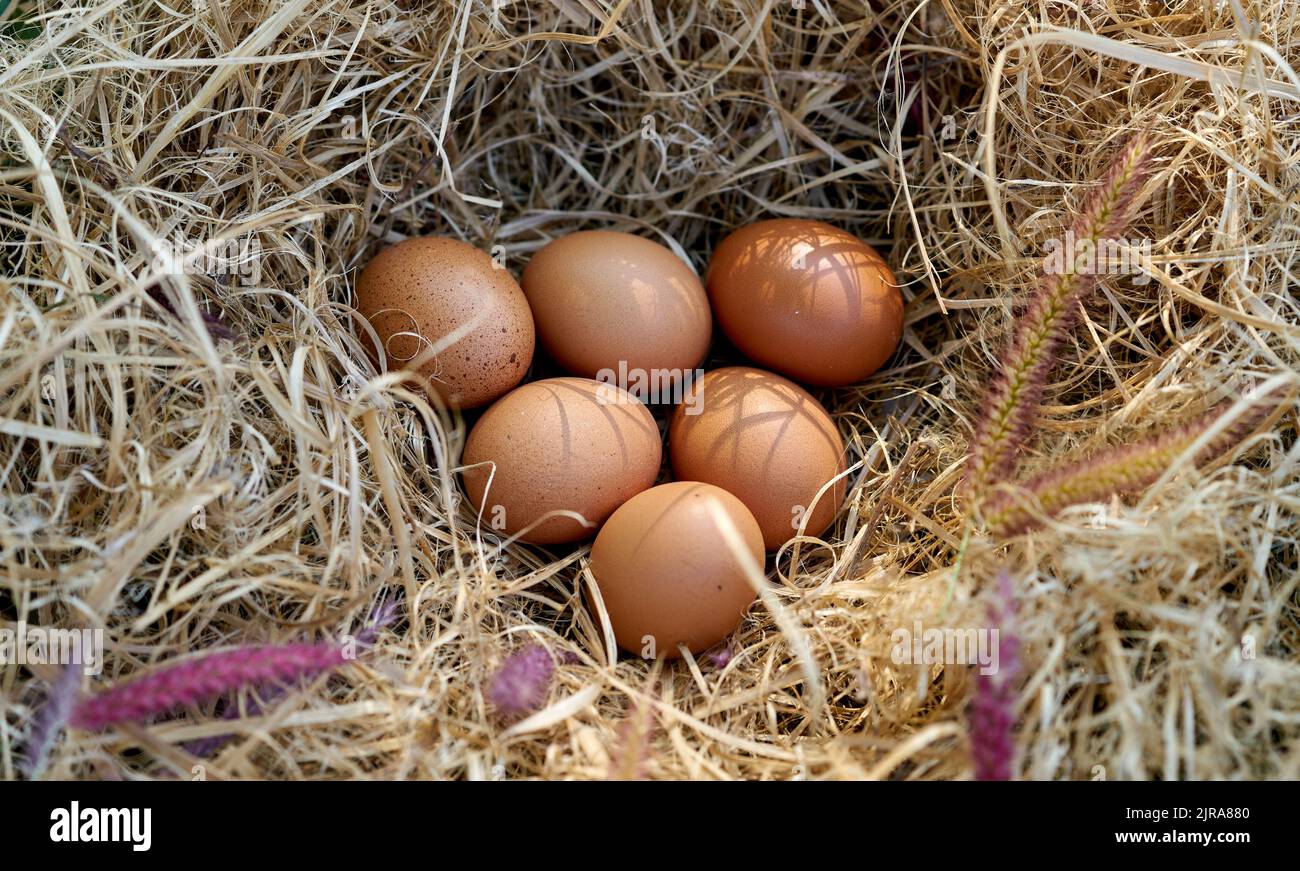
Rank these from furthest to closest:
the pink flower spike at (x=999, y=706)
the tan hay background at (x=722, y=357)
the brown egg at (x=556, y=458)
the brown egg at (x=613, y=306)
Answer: the brown egg at (x=613, y=306) < the brown egg at (x=556, y=458) < the tan hay background at (x=722, y=357) < the pink flower spike at (x=999, y=706)

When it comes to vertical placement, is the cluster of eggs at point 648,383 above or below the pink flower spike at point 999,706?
above

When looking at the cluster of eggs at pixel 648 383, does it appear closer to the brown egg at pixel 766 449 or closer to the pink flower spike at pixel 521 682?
the brown egg at pixel 766 449

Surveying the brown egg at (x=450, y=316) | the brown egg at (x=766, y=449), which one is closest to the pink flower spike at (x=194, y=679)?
the brown egg at (x=450, y=316)

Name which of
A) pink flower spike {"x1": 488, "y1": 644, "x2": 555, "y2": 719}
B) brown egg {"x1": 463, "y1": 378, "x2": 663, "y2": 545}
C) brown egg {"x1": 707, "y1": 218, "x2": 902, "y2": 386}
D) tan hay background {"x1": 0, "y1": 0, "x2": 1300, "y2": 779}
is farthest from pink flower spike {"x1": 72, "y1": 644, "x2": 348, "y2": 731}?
brown egg {"x1": 707, "y1": 218, "x2": 902, "y2": 386}

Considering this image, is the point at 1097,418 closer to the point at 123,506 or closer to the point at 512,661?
the point at 512,661

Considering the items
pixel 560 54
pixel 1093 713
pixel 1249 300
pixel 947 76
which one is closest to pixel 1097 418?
pixel 1249 300

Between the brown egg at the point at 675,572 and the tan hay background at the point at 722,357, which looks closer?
the tan hay background at the point at 722,357

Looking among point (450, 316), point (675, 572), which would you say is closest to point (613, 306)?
point (450, 316)
